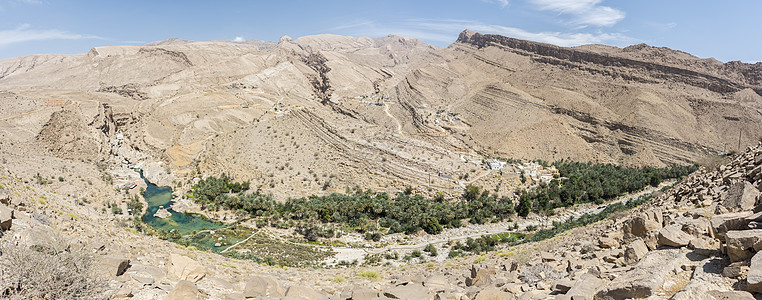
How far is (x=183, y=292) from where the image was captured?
7.11m

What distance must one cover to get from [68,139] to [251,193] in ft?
76.7

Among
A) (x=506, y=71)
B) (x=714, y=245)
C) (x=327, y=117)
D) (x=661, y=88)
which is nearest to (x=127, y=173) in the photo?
(x=327, y=117)

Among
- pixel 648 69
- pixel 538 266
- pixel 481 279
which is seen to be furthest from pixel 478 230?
pixel 648 69

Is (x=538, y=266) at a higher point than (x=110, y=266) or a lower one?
lower

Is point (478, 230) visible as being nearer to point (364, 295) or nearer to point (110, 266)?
point (364, 295)

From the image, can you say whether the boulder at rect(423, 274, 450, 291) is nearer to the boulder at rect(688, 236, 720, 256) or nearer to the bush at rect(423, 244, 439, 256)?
the boulder at rect(688, 236, 720, 256)

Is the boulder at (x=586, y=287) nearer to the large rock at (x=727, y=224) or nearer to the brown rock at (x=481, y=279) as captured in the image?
the large rock at (x=727, y=224)

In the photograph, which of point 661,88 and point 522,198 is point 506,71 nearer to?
point 661,88

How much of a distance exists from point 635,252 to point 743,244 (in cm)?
272

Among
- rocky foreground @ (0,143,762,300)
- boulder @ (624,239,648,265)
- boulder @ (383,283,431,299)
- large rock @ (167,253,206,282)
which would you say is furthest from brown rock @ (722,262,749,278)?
large rock @ (167,253,206,282)

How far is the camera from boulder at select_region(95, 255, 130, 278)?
23.5 feet

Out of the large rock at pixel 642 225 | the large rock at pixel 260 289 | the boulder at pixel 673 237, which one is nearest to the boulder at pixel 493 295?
the boulder at pixel 673 237

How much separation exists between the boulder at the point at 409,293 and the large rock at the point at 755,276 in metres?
5.46

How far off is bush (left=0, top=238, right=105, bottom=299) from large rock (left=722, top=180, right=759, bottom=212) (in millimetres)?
12818
